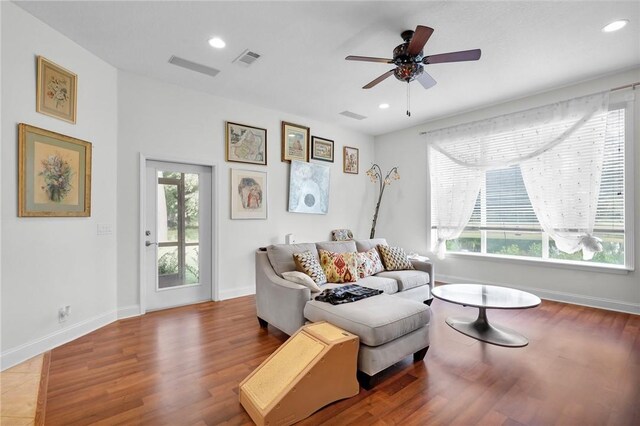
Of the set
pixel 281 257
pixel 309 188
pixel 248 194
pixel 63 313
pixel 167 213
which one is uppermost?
pixel 309 188

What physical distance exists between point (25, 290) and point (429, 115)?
567 centimetres

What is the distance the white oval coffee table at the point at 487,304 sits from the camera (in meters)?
2.66

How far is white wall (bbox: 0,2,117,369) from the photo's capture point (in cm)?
241

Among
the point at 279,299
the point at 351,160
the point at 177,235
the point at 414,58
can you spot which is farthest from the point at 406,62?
the point at 177,235

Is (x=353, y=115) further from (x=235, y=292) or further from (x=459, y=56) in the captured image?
(x=235, y=292)

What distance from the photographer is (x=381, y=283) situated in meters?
3.28

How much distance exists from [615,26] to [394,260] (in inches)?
125

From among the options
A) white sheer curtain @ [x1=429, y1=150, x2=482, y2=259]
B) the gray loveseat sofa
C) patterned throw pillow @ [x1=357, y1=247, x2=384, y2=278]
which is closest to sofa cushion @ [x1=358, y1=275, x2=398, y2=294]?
the gray loveseat sofa

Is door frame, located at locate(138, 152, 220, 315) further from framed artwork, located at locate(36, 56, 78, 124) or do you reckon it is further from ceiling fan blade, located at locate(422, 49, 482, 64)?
ceiling fan blade, located at locate(422, 49, 482, 64)

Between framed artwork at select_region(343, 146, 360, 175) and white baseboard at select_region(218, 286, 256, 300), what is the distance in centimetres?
293

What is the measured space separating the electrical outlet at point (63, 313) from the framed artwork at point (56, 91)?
1841 mm

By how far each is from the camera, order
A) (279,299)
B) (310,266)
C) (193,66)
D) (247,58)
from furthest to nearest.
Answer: (193,66) → (247,58) → (310,266) → (279,299)

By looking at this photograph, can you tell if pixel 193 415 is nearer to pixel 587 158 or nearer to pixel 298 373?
pixel 298 373

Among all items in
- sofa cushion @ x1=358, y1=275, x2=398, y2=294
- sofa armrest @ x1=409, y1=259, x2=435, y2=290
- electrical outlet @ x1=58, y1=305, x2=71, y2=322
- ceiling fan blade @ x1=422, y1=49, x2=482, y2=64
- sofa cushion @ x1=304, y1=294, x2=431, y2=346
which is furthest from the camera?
sofa armrest @ x1=409, y1=259, x2=435, y2=290
